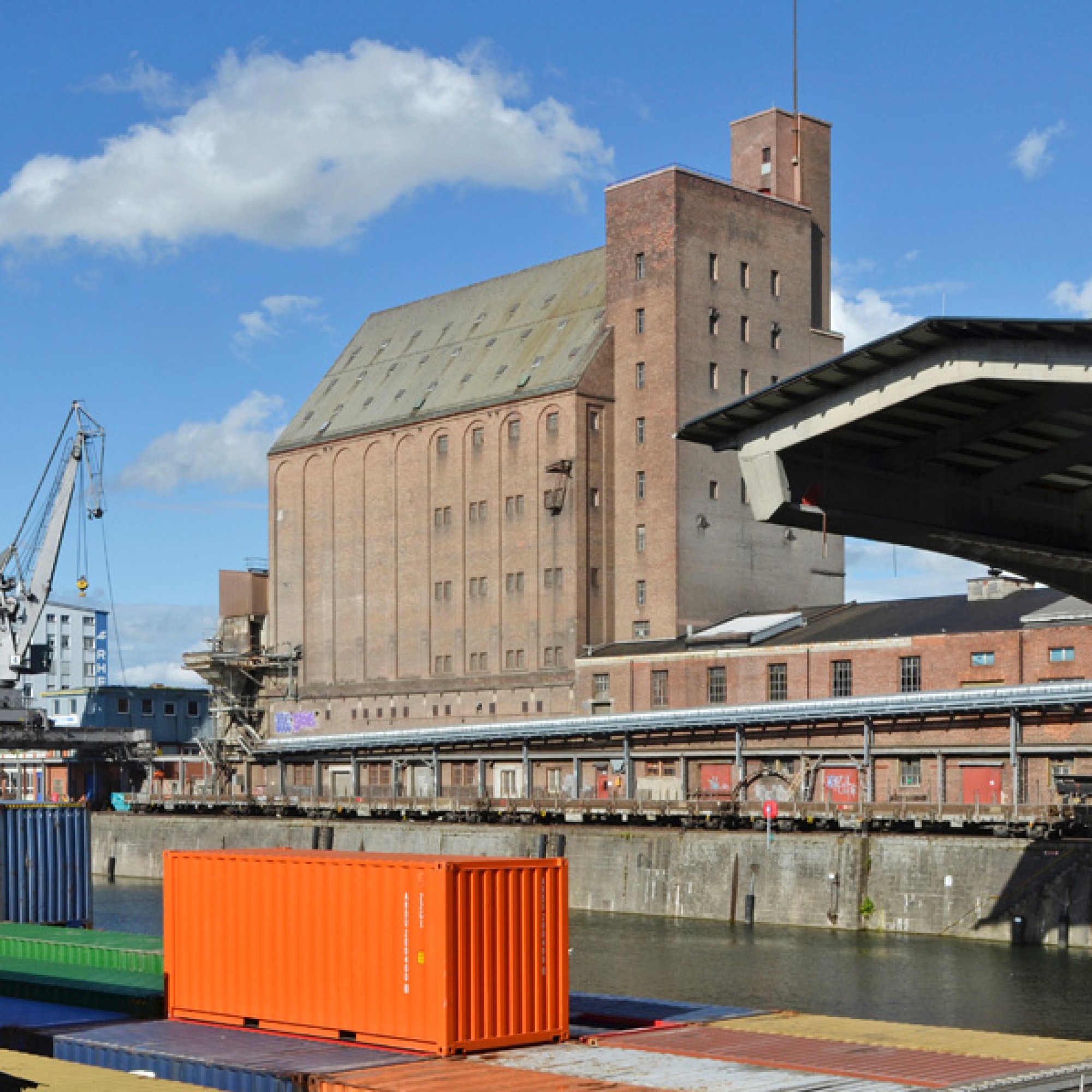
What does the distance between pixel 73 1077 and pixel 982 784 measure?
53852 mm

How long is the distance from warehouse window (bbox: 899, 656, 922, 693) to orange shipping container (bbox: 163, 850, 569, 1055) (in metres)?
54.8

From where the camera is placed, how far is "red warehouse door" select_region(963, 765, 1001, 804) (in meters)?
72.2

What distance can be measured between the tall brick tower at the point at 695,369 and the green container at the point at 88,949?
6085 cm

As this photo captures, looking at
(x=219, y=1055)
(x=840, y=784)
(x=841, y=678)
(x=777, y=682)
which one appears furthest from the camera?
(x=777, y=682)

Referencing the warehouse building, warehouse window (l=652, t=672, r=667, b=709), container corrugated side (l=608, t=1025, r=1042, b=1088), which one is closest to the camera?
container corrugated side (l=608, t=1025, r=1042, b=1088)

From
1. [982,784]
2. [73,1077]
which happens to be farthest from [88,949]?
[982,784]

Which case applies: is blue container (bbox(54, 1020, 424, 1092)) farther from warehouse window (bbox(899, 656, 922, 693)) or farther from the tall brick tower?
the tall brick tower

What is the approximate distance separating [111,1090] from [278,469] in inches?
3875

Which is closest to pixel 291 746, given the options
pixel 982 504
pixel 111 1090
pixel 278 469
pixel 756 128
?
pixel 278 469

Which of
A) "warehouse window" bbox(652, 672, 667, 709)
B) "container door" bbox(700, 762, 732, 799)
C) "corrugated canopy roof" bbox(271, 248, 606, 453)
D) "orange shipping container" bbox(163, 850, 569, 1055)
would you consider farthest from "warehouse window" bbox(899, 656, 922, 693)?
"orange shipping container" bbox(163, 850, 569, 1055)

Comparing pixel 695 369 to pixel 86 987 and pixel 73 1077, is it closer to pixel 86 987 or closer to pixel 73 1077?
pixel 86 987

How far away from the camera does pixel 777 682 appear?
86812mm

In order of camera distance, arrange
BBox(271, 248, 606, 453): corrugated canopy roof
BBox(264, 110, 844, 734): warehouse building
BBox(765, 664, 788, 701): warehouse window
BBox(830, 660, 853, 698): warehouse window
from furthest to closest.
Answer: BBox(271, 248, 606, 453): corrugated canopy roof → BBox(264, 110, 844, 734): warehouse building → BBox(765, 664, 788, 701): warehouse window → BBox(830, 660, 853, 698): warehouse window

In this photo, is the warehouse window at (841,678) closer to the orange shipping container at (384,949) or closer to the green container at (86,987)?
the green container at (86,987)
